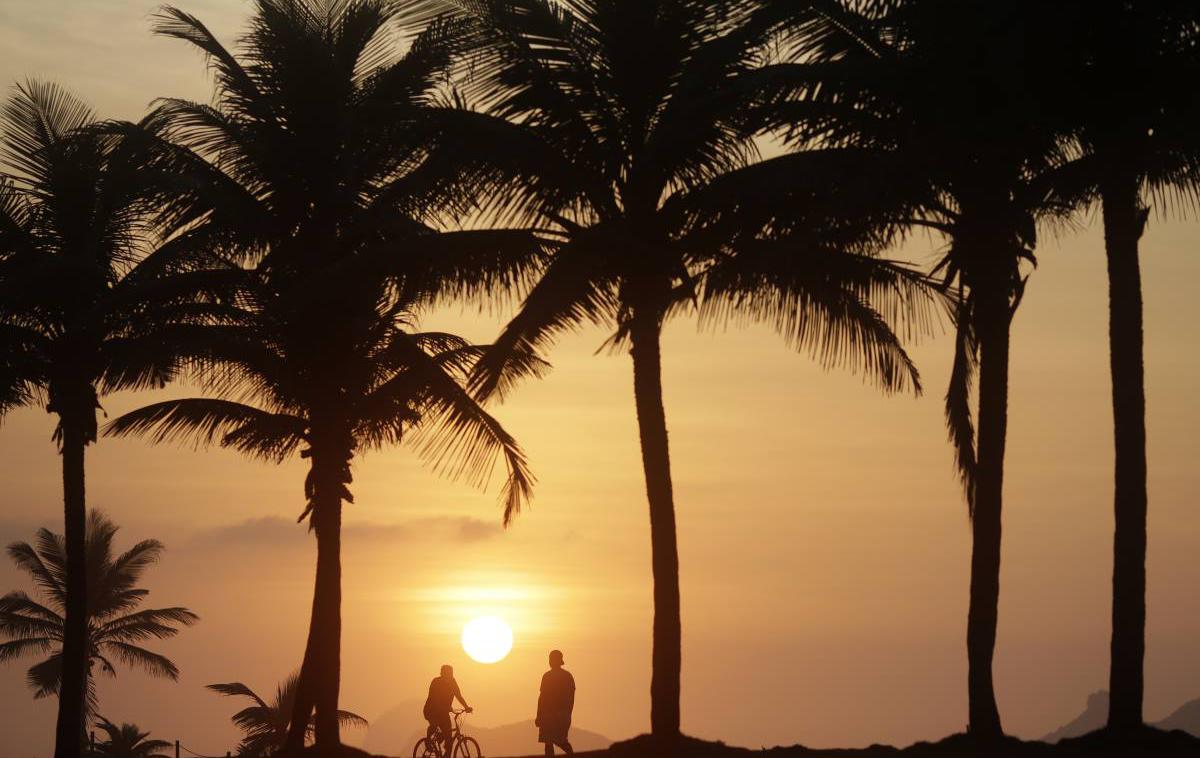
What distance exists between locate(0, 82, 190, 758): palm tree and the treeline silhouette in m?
1.08

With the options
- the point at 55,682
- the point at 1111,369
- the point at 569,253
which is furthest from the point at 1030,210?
the point at 55,682

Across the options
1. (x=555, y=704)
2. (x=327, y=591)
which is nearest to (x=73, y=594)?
(x=327, y=591)

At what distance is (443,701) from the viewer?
87.7 feet

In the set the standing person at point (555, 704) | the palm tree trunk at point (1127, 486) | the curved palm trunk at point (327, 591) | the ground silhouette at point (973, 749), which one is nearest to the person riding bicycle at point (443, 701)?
the curved palm trunk at point (327, 591)

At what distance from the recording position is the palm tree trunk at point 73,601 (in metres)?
27.5

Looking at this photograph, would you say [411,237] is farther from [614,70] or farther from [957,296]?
[957,296]

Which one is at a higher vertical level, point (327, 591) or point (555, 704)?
point (327, 591)

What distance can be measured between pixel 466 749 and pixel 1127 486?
13.2 meters

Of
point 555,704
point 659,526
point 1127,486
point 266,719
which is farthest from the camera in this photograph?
point 266,719

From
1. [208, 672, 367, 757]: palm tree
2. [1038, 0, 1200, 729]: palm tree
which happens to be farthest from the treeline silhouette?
[208, 672, 367, 757]: palm tree

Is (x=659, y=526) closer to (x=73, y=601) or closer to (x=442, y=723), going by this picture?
(x=442, y=723)

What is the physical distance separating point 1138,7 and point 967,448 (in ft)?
25.6

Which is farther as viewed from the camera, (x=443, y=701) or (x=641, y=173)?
(x=443, y=701)

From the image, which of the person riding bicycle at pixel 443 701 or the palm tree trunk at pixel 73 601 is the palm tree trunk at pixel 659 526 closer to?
the person riding bicycle at pixel 443 701
